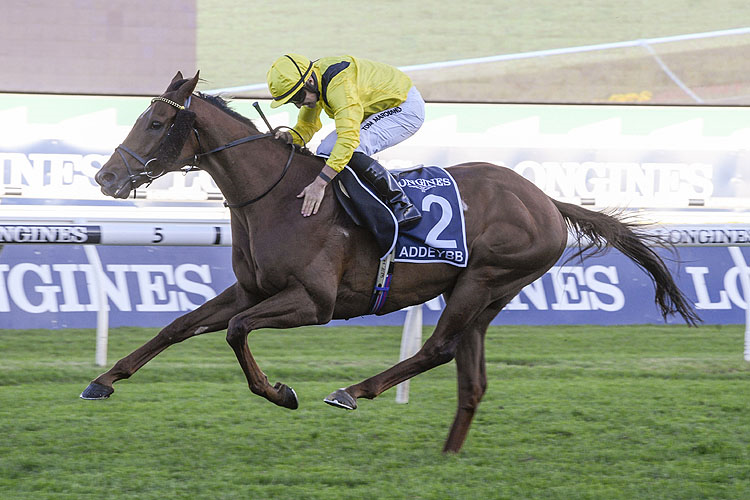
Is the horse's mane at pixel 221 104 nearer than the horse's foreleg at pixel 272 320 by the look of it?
No

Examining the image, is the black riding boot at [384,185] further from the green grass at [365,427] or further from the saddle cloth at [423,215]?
the green grass at [365,427]

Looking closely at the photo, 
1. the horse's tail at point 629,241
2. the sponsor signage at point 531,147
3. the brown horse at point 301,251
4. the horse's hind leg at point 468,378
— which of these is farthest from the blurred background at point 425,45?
the horse's hind leg at point 468,378

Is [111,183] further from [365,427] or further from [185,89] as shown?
[365,427]

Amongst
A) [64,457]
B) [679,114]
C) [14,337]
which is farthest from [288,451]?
[679,114]

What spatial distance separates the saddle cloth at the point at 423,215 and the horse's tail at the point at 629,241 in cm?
68

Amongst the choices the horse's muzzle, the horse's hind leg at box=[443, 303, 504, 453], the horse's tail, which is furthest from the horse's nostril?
the horse's tail

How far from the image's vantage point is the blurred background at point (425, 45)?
816cm

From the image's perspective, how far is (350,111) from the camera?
361 cm

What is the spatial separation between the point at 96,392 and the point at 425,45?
5.97 m

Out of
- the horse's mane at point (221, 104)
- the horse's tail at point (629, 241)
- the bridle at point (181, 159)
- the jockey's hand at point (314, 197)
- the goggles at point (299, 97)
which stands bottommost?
the horse's tail at point (629, 241)

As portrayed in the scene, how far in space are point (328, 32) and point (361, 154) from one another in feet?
17.1

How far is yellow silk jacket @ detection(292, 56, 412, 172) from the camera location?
11.7ft

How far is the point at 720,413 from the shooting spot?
4512 millimetres

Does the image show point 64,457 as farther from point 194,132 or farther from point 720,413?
point 720,413
